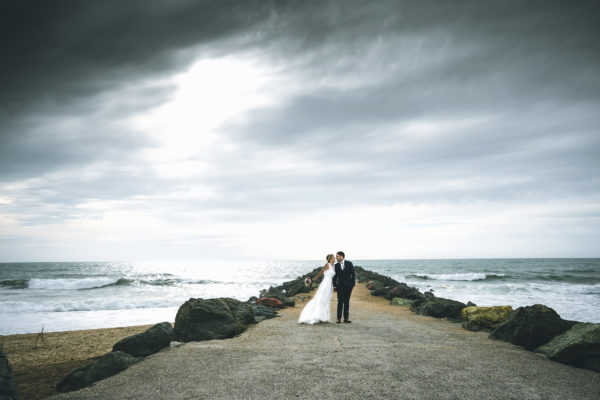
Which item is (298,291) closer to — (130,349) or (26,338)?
(26,338)

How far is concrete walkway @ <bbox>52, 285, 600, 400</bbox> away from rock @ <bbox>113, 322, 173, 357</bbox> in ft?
0.74

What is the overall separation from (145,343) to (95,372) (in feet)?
3.78

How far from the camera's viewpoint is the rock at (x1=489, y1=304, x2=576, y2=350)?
Result: 589 cm

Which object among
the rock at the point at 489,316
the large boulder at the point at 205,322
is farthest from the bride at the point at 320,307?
the rock at the point at 489,316

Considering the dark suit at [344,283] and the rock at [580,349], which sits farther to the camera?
the dark suit at [344,283]

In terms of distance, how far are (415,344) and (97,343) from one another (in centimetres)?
840

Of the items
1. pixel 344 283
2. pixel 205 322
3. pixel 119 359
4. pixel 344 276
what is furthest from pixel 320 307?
pixel 119 359

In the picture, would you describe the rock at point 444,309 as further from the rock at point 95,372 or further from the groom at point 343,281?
the rock at point 95,372

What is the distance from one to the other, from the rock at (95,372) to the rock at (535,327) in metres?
7.01

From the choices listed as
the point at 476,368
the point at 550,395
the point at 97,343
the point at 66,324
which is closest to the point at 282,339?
the point at 476,368

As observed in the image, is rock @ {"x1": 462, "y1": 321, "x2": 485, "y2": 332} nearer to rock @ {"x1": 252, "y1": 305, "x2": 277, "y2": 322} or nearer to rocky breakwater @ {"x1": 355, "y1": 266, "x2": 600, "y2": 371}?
rocky breakwater @ {"x1": 355, "y1": 266, "x2": 600, "y2": 371}

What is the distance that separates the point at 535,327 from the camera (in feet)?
19.6

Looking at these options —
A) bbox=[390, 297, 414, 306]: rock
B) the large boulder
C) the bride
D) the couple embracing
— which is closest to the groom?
the couple embracing

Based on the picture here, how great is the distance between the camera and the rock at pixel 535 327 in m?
5.89
